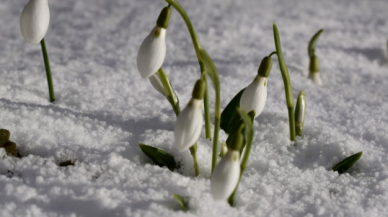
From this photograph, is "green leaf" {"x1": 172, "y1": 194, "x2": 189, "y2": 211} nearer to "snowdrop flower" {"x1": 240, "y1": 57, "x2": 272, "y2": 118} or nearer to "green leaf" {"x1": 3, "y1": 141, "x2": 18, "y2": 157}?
"snowdrop flower" {"x1": 240, "y1": 57, "x2": 272, "y2": 118}

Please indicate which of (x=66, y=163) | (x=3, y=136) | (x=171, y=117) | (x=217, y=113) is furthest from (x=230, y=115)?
(x=3, y=136)

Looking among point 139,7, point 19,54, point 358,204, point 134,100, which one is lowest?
point 358,204

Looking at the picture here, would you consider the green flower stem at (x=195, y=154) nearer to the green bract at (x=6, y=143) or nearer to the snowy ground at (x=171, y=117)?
the snowy ground at (x=171, y=117)

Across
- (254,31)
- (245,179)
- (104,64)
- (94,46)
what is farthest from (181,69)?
(245,179)

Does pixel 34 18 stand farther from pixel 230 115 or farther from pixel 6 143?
pixel 230 115

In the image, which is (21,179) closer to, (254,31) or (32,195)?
(32,195)

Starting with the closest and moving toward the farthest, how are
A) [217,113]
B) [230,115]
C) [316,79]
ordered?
1. [217,113]
2. [230,115]
3. [316,79]
